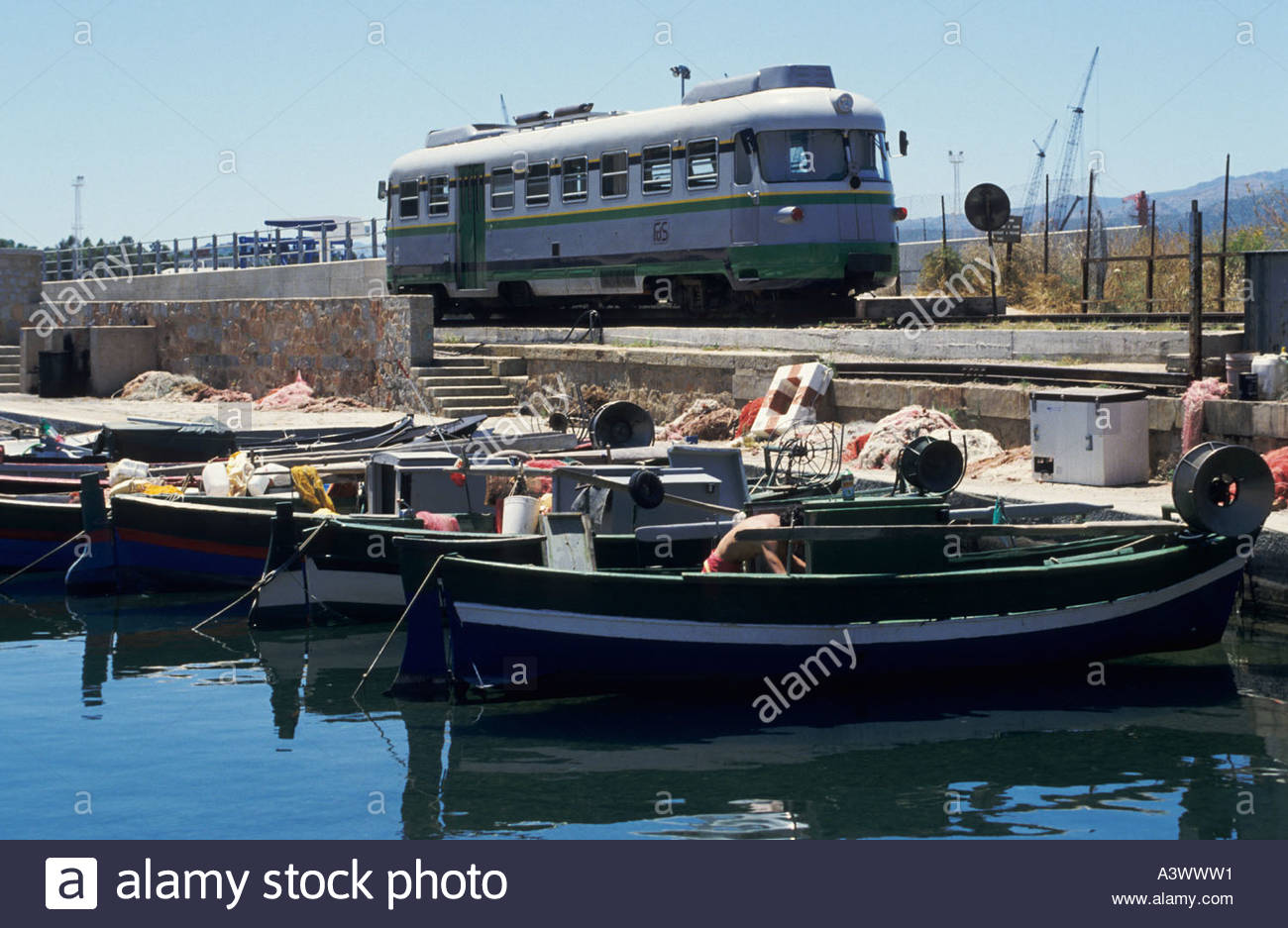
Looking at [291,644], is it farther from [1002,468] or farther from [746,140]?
[746,140]

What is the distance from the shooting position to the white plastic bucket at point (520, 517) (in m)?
13.3

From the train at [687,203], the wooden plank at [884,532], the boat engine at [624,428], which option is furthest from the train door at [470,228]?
the wooden plank at [884,532]

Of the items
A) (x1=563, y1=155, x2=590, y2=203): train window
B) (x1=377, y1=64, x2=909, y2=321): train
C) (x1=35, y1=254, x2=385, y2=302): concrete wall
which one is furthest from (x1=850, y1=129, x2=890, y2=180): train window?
(x1=35, y1=254, x2=385, y2=302): concrete wall

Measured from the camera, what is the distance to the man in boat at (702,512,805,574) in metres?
11.3

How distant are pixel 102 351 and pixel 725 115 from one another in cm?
1595

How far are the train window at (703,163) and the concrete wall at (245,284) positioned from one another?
12.0 metres

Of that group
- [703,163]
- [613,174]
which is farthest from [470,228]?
[703,163]

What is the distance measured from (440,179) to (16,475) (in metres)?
10.9

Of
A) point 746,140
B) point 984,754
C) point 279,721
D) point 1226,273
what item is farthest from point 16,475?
point 1226,273

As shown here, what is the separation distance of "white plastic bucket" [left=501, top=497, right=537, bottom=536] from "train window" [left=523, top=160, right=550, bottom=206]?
469 inches

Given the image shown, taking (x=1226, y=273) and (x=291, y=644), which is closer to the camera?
(x=291, y=644)

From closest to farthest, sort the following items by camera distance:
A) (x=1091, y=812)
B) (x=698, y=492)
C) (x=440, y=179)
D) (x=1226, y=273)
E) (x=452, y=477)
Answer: (x=1091, y=812), (x=698, y=492), (x=452, y=477), (x=1226, y=273), (x=440, y=179)

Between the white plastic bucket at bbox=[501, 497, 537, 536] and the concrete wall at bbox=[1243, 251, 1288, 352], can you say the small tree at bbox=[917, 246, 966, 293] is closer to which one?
the concrete wall at bbox=[1243, 251, 1288, 352]

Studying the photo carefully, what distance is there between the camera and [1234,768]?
9523 mm
